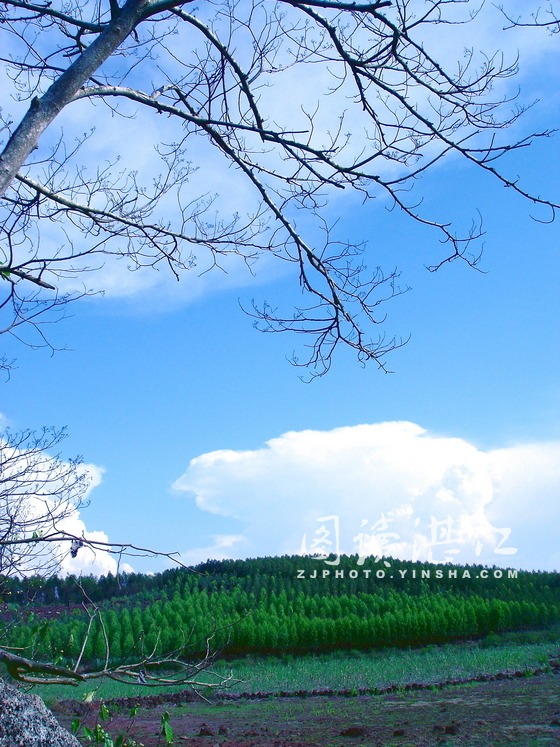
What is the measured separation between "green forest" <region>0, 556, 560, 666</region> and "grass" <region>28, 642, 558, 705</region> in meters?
0.39

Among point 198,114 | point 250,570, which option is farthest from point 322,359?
point 250,570

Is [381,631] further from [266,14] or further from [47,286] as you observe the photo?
[266,14]

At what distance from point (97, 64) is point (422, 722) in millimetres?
4597

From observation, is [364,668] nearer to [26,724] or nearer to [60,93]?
[26,724]

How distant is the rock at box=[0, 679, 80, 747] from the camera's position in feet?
7.34

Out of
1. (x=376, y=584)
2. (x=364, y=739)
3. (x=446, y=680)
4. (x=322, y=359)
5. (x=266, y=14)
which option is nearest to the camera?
(x=364, y=739)

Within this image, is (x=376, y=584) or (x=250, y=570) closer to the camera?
(x=376, y=584)

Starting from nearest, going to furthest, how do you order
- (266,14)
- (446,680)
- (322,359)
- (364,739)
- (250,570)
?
(364,739) < (266,14) < (322,359) < (446,680) < (250,570)

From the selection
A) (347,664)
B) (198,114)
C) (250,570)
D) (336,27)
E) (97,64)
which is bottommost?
(347,664)

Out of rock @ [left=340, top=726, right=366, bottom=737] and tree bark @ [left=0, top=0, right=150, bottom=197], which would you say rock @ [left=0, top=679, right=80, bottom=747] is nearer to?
tree bark @ [left=0, top=0, right=150, bottom=197]

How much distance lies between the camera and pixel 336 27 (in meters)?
4.13

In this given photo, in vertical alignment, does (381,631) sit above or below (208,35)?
below

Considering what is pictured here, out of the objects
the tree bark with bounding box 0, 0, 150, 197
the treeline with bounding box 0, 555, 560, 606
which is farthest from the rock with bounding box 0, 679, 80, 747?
the treeline with bounding box 0, 555, 560, 606

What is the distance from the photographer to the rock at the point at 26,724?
88.1 inches
